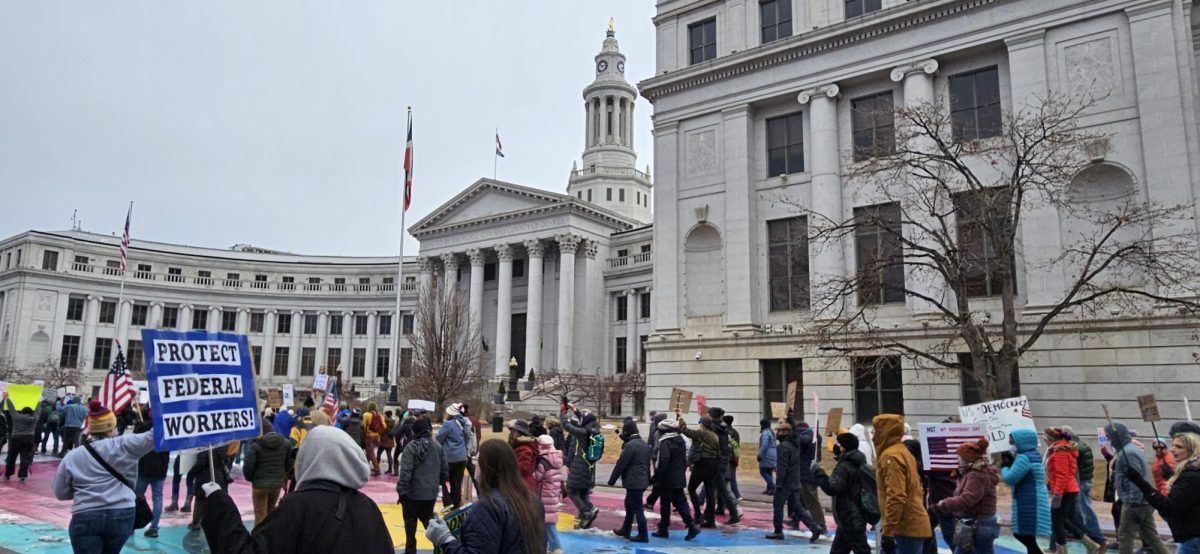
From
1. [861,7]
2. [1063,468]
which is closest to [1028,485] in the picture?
[1063,468]

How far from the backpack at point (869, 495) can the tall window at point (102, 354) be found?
81683 mm

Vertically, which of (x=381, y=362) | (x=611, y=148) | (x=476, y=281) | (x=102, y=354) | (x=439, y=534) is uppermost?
(x=611, y=148)

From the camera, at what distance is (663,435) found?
44.1 feet

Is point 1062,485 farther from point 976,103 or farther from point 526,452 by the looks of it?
point 976,103

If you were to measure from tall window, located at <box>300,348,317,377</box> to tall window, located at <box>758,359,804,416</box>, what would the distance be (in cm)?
6238

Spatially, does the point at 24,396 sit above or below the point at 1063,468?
above

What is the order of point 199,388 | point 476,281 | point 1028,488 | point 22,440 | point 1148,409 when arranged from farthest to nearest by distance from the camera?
point 476,281 < point 22,440 < point 1148,409 < point 1028,488 < point 199,388

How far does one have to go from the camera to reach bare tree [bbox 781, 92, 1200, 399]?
20.5 meters

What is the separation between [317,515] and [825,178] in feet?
95.3

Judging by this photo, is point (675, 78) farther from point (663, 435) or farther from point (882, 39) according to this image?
point (663, 435)

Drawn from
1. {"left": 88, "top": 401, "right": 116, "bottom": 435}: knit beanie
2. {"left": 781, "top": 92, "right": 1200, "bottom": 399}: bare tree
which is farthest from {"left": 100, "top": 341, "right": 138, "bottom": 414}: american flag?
{"left": 781, "top": 92, "right": 1200, "bottom": 399}: bare tree

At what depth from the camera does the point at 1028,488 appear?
28.8ft

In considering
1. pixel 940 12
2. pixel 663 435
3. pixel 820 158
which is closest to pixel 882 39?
pixel 940 12

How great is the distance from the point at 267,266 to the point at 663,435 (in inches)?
3093
